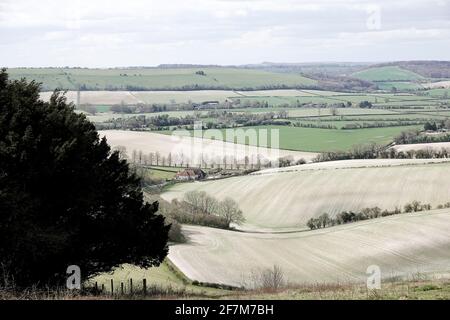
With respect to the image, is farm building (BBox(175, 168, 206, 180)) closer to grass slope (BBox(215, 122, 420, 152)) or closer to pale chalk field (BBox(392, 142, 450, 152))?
grass slope (BBox(215, 122, 420, 152))

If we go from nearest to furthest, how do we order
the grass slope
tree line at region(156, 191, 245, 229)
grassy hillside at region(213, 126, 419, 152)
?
tree line at region(156, 191, 245, 229)
grassy hillside at region(213, 126, 419, 152)
the grass slope

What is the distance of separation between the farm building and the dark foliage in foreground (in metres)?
63.1

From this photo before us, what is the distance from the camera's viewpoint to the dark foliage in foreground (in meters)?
21.6

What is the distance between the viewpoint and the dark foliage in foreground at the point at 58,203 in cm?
2158

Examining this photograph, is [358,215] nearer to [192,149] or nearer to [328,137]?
[192,149]

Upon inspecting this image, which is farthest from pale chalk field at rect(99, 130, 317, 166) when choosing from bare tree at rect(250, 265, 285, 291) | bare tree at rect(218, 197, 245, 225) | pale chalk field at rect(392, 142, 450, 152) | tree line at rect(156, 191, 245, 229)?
bare tree at rect(250, 265, 285, 291)

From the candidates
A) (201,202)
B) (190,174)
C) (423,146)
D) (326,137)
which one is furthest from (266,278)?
(326,137)

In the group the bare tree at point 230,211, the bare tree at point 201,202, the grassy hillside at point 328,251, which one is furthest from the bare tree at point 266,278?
the bare tree at point 201,202

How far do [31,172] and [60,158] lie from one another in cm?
107

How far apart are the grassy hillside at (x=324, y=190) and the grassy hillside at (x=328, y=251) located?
9.36 meters
